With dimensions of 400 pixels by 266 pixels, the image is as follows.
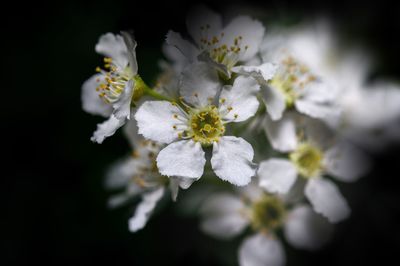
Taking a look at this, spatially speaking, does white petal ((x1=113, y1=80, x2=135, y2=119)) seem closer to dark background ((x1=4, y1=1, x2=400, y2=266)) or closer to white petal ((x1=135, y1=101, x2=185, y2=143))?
white petal ((x1=135, y1=101, x2=185, y2=143))

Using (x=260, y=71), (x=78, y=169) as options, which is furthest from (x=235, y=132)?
(x=78, y=169)

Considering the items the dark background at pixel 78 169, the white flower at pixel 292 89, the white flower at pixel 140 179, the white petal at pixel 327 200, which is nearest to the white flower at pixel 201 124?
the white flower at pixel 292 89

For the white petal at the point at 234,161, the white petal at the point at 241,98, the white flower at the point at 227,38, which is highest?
the white flower at the point at 227,38

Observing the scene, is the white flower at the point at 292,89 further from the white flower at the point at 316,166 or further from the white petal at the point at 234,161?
the white petal at the point at 234,161

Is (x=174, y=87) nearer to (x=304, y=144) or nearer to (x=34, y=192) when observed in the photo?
(x=304, y=144)

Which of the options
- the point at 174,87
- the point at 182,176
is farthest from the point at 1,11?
the point at 182,176

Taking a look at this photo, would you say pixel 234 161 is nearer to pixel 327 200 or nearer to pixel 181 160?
pixel 181 160

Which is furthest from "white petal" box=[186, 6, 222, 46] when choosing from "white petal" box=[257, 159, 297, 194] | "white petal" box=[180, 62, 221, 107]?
"white petal" box=[257, 159, 297, 194]
